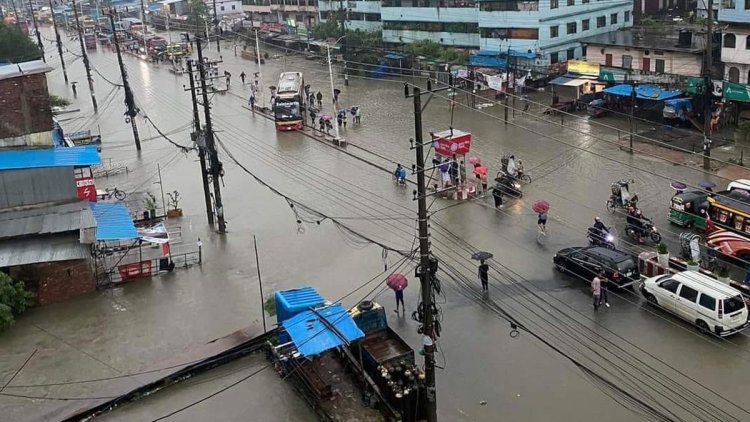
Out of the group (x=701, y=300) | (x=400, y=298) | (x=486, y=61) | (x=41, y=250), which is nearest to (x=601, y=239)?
(x=701, y=300)

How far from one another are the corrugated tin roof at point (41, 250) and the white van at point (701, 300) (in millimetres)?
15224

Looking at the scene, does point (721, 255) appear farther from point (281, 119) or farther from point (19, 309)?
point (281, 119)

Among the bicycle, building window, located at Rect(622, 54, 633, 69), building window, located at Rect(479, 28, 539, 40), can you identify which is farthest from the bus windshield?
building window, located at Rect(622, 54, 633, 69)

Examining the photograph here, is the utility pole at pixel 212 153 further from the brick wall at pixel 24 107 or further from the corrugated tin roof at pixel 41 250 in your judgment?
the brick wall at pixel 24 107

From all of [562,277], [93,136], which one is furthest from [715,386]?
[93,136]

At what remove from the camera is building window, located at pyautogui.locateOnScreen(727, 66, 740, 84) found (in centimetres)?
3174

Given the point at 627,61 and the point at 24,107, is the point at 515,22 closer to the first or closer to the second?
the point at 627,61

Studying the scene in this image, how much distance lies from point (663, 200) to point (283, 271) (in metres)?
13.0

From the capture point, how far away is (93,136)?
38531 millimetres

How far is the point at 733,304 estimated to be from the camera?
1592 centimetres

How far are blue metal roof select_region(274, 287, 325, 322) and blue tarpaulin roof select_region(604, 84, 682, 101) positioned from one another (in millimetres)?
22386

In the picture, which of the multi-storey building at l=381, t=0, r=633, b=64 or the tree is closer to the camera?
Answer: the multi-storey building at l=381, t=0, r=633, b=64

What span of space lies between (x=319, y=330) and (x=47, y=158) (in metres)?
13.4

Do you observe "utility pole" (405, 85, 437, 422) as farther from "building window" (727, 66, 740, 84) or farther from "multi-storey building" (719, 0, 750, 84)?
"building window" (727, 66, 740, 84)
